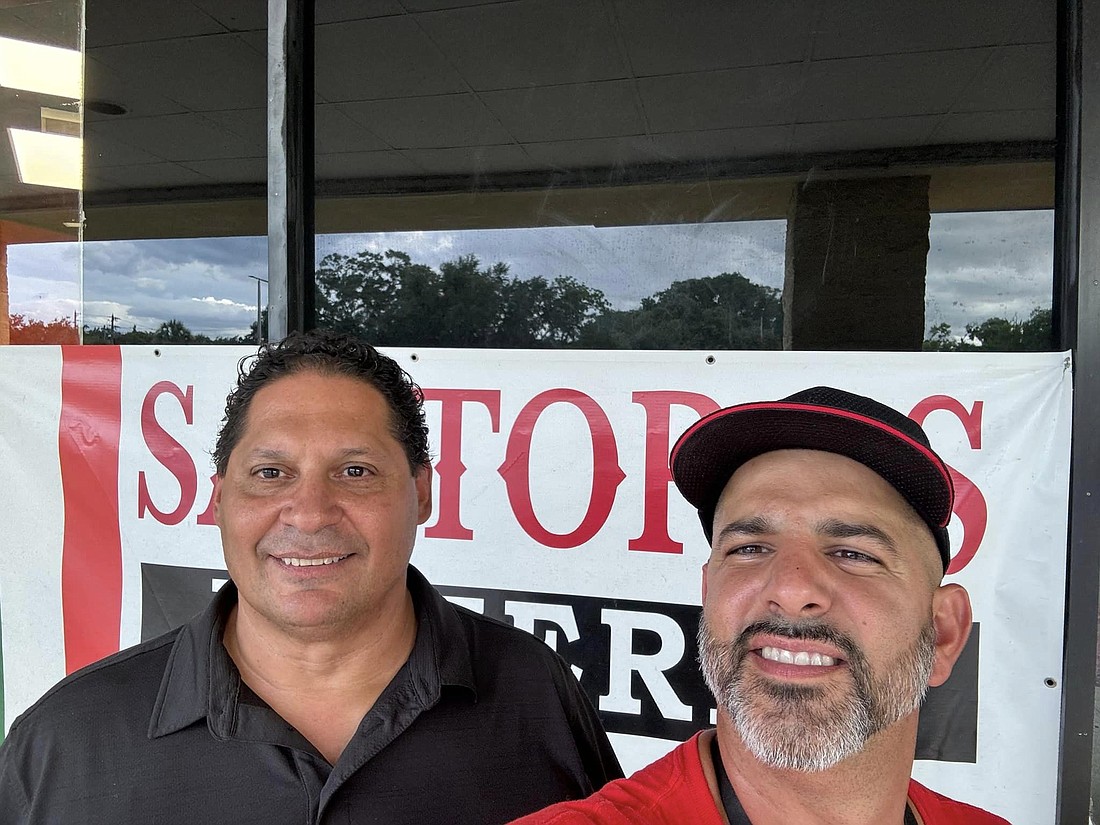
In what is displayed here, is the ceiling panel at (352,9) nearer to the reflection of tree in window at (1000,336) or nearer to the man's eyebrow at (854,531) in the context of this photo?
the reflection of tree in window at (1000,336)

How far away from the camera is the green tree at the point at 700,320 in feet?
8.06

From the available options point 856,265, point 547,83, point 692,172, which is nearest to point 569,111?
point 547,83

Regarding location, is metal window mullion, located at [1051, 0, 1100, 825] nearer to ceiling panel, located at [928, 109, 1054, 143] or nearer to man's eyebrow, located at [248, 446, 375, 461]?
ceiling panel, located at [928, 109, 1054, 143]

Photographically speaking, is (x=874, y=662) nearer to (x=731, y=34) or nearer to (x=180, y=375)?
(x=731, y=34)

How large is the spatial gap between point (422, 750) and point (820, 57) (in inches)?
86.9

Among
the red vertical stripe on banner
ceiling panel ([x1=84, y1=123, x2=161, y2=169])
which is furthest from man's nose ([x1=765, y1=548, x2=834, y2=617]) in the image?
ceiling panel ([x1=84, y1=123, x2=161, y2=169])

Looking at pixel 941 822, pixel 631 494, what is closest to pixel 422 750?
pixel 941 822


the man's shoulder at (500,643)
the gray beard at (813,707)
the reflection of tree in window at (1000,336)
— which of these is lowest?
the man's shoulder at (500,643)

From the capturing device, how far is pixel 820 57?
2426 millimetres

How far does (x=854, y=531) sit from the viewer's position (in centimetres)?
118

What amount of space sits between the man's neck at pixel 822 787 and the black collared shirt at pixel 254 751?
380 millimetres

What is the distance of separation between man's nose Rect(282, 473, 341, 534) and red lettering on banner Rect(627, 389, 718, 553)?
3.42ft

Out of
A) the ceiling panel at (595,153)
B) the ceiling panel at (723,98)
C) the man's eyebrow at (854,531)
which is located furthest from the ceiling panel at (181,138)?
the man's eyebrow at (854,531)

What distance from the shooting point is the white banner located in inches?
79.1
